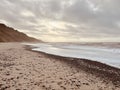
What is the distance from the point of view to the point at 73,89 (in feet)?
35.7

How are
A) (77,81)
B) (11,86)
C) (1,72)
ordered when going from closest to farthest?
(11,86), (77,81), (1,72)

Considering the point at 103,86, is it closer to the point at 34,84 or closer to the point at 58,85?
the point at 58,85

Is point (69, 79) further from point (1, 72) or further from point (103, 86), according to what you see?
point (1, 72)

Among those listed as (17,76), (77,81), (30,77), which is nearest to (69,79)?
(77,81)

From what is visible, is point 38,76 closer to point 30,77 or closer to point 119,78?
point 30,77

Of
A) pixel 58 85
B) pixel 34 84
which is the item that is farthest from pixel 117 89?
pixel 34 84

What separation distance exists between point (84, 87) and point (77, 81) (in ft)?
3.87

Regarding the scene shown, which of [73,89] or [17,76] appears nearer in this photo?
[73,89]

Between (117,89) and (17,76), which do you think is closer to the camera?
(117,89)

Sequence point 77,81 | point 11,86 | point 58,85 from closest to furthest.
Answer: point 11,86 < point 58,85 < point 77,81

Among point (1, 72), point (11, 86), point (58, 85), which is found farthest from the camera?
point (1, 72)

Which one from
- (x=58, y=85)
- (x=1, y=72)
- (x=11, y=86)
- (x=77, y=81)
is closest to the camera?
(x=11, y=86)

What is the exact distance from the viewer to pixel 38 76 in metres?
13.3

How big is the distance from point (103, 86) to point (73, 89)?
2.11 metres
